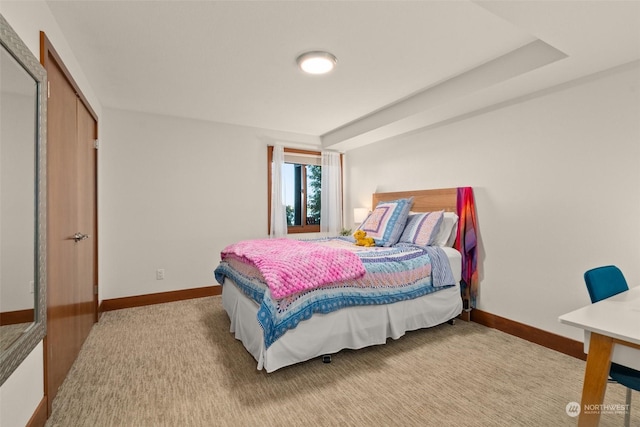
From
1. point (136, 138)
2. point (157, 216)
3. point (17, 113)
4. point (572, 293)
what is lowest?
point (572, 293)

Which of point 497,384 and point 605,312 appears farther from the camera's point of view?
point 497,384

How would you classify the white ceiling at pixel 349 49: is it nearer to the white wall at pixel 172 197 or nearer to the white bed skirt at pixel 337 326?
the white wall at pixel 172 197

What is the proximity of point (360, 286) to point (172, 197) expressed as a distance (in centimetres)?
284

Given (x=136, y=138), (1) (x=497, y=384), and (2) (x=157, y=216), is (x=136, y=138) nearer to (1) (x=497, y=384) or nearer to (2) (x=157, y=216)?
(2) (x=157, y=216)

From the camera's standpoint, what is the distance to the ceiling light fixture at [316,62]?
2428 mm

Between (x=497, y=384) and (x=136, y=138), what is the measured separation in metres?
4.38

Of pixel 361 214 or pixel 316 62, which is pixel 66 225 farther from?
pixel 361 214

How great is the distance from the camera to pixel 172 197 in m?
4.01

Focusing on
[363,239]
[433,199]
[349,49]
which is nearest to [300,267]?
[363,239]

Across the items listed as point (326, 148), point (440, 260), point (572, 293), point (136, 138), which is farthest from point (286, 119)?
point (572, 293)

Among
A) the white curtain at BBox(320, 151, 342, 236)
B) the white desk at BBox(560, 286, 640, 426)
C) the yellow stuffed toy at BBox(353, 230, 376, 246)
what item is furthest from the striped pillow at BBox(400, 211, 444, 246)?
the white desk at BBox(560, 286, 640, 426)

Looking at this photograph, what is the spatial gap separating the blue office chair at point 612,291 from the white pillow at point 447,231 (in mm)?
1661

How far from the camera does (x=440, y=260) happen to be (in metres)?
2.96

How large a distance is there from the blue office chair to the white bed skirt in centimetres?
140
